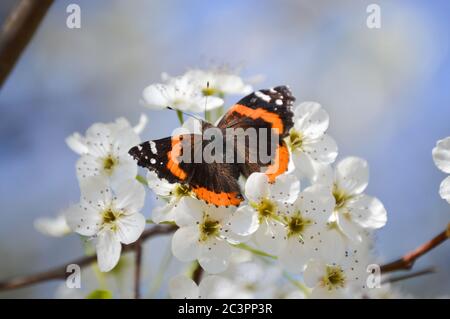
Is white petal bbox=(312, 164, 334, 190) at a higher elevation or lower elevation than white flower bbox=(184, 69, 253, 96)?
lower

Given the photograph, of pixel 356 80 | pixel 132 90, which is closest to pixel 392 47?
pixel 356 80

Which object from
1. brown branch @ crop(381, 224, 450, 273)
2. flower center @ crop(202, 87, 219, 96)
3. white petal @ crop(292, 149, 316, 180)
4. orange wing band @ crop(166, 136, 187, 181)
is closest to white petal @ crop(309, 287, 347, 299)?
brown branch @ crop(381, 224, 450, 273)

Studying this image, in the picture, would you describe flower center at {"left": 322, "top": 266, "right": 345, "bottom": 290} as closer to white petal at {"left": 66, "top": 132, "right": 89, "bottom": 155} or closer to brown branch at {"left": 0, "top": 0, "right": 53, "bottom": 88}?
white petal at {"left": 66, "top": 132, "right": 89, "bottom": 155}

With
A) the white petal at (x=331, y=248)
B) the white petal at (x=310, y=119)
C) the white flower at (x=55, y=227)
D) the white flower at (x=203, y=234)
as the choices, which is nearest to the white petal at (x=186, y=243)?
the white flower at (x=203, y=234)

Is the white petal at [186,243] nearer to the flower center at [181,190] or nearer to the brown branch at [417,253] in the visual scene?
the flower center at [181,190]

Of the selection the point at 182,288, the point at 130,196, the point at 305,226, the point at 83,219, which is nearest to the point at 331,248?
the point at 305,226
